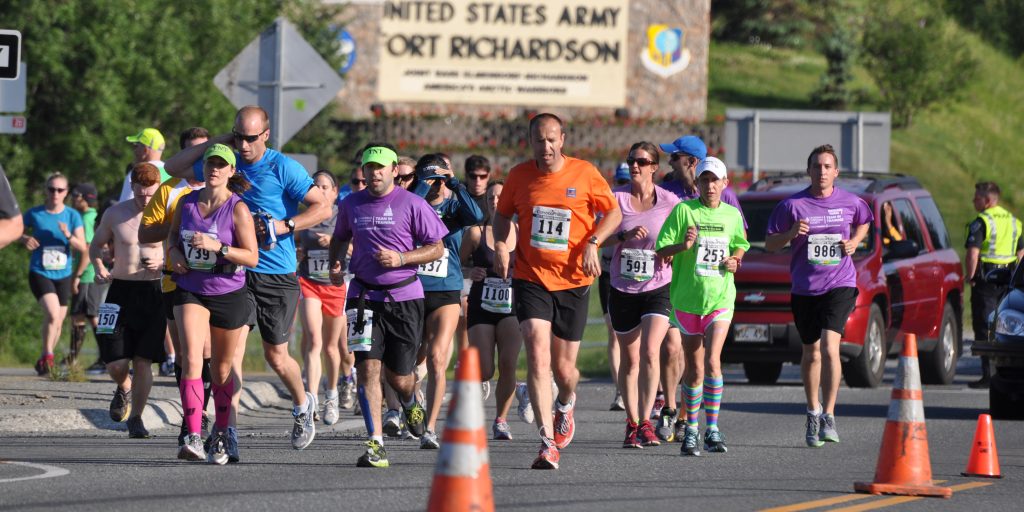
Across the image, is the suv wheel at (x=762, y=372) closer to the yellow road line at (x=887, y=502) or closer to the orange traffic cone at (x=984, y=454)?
the orange traffic cone at (x=984, y=454)

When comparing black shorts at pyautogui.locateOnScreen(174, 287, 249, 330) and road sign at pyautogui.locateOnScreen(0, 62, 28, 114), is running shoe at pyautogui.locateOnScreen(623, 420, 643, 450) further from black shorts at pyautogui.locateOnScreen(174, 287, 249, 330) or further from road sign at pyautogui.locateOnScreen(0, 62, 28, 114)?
road sign at pyautogui.locateOnScreen(0, 62, 28, 114)

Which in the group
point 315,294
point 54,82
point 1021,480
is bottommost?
point 1021,480

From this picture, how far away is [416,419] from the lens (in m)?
11.8

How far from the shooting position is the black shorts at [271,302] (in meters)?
11.8

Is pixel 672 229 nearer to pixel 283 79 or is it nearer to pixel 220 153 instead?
pixel 220 153

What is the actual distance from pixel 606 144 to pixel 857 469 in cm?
3574

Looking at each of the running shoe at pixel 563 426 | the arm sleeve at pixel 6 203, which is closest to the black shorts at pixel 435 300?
the running shoe at pixel 563 426

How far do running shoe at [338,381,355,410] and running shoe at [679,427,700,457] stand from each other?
14.6ft

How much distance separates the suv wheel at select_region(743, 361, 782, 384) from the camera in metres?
20.9

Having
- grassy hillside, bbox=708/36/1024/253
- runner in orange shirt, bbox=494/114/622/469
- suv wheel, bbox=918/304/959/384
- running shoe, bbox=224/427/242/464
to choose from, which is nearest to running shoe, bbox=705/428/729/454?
runner in orange shirt, bbox=494/114/622/469

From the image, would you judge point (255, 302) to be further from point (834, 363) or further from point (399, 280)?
point (834, 363)

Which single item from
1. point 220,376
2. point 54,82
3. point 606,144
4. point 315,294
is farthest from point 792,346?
point 606,144

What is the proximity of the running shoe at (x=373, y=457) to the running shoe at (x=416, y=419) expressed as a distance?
2.73ft

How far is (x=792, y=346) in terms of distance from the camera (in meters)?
18.7
